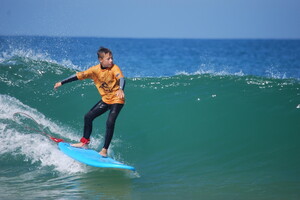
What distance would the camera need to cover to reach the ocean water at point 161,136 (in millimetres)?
6516

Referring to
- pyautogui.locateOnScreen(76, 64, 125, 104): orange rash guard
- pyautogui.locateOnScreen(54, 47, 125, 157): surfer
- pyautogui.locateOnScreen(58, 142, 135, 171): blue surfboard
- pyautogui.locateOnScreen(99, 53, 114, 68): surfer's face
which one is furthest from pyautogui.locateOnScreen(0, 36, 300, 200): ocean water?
pyautogui.locateOnScreen(99, 53, 114, 68): surfer's face

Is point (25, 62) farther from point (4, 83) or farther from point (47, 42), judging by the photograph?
point (47, 42)

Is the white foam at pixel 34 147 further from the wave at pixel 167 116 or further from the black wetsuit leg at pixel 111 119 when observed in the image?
the black wetsuit leg at pixel 111 119

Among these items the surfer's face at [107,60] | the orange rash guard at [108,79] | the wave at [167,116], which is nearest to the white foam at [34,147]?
the wave at [167,116]

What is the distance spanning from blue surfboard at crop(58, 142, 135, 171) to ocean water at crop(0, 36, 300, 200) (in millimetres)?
221

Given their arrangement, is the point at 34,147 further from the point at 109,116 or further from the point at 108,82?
the point at 108,82

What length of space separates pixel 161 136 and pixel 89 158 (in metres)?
2.44

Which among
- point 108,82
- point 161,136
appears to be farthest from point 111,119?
point 161,136

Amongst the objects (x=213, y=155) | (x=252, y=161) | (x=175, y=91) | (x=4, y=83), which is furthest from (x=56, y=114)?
(x=252, y=161)

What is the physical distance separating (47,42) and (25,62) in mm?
2551

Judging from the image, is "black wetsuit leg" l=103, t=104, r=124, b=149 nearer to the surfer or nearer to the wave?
the surfer

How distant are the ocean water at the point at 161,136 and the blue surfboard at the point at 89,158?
0.22 meters

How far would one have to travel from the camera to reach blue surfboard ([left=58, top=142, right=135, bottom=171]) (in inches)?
261

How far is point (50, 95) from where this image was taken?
10781 millimetres
